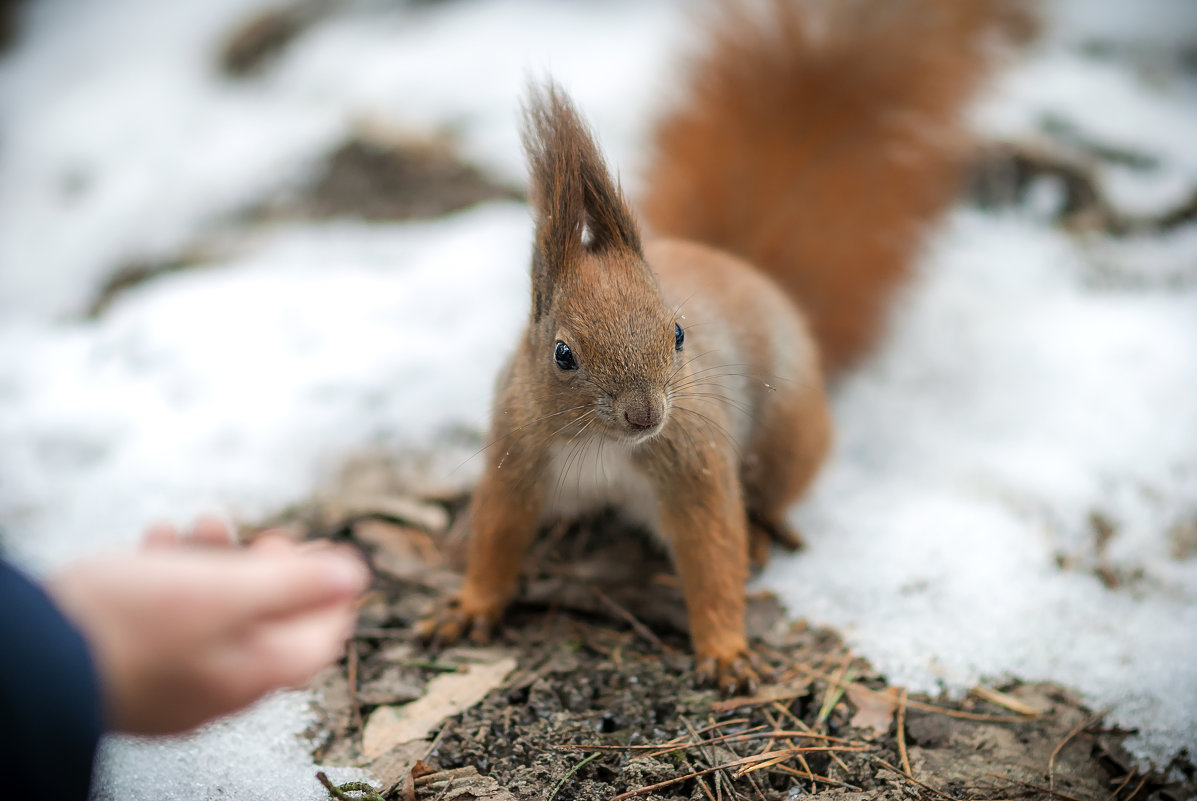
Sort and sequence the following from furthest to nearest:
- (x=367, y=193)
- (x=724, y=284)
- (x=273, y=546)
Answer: (x=367, y=193)
(x=724, y=284)
(x=273, y=546)

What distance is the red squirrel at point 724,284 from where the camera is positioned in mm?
1397

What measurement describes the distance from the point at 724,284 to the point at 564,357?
24.5 inches

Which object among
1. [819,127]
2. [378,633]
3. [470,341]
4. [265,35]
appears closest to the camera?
[378,633]

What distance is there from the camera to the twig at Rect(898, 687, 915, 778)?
1303 mm

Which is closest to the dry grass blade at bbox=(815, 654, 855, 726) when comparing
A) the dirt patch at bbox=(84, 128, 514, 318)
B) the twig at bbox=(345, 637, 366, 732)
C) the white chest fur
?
the white chest fur

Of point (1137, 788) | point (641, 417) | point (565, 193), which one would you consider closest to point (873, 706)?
point (1137, 788)

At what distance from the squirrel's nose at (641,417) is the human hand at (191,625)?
583 millimetres

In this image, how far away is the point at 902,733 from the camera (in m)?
1.39

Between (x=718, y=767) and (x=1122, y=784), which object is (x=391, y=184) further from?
(x=1122, y=784)

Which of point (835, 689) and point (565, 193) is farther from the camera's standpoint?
point (835, 689)

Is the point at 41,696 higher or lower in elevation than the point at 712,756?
higher

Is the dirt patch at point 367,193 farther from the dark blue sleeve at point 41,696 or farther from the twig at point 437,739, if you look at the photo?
the dark blue sleeve at point 41,696

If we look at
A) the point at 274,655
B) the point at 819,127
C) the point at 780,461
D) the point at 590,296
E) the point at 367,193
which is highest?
the point at 819,127

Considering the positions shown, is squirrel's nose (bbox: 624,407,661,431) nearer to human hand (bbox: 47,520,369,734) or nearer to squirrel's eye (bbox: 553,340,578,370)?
squirrel's eye (bbox: 553,340,578,370)
